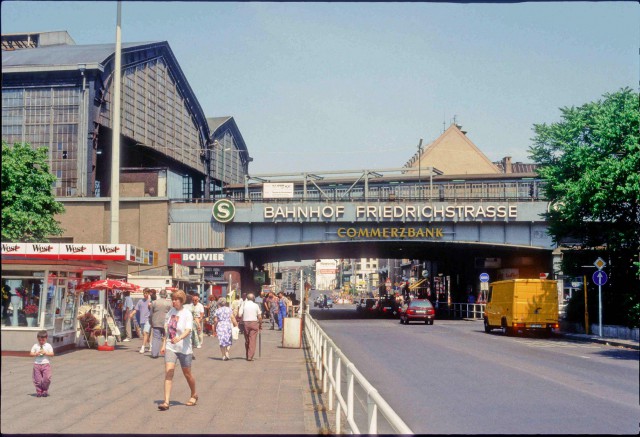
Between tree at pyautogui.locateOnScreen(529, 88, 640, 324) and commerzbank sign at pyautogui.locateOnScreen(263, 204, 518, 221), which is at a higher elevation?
commerzbank sign at pyautogui.locateOnScreen(263, 204, 518, 221)

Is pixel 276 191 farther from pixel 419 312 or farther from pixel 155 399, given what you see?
pixel 155 399

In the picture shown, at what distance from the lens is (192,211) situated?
58.6 metres

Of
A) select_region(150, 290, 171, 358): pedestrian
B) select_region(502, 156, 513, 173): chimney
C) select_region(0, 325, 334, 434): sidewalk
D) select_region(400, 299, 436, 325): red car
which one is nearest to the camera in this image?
select_region(0, 325, 334, 434): sidewalk

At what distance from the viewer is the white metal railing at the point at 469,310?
58375mm

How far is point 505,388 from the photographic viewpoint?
1380cm

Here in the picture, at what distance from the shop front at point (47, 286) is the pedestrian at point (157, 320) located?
2.83m

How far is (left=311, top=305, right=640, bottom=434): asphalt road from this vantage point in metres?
8.36

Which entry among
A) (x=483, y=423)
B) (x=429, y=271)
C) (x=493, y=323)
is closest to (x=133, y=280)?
(x=493, y=323)

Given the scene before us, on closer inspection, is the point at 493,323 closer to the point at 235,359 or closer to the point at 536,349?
the point at 536,349

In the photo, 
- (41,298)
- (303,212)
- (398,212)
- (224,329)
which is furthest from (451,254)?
(41,298)

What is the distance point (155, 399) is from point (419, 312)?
121 ft

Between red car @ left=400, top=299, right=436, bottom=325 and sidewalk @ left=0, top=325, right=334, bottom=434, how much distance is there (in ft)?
91.4

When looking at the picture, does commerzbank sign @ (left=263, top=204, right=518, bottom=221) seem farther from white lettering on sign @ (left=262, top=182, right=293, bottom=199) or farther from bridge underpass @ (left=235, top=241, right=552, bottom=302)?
white lettering on sign @ (left=262, top=182, right=293, bottom=199)

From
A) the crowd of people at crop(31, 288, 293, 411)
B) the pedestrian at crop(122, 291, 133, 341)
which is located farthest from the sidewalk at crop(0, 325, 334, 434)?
the pedestrian at crop(122, 291, 133, 341)
